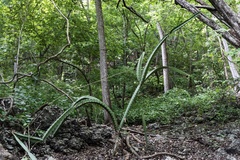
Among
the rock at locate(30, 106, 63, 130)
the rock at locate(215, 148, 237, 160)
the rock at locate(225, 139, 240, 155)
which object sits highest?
the rock at locate(30, 106, 63, 130)

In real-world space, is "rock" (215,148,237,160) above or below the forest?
below

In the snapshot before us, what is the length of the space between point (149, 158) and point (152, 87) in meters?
9.16

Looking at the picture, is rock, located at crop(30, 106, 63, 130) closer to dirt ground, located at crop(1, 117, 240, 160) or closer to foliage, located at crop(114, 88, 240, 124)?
dirt ground, located at crop(1, 117, 240, 160)

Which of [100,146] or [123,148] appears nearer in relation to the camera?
[123,148]

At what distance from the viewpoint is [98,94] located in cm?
638

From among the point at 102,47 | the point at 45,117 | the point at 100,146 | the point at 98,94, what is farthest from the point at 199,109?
the point at 45,117

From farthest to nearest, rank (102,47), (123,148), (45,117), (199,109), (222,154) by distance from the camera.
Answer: (199,109), (102,47), (45,117), (222,154), (123,148)

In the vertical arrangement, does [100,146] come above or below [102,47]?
below

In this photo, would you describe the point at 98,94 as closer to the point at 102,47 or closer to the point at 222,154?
the point at 102,47

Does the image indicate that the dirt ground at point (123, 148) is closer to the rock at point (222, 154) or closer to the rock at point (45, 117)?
the rock at point (222, 154)

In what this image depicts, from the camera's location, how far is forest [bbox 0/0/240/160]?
91.7 inches

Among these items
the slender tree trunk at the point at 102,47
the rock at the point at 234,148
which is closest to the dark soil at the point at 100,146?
the rock at the point at 234,148

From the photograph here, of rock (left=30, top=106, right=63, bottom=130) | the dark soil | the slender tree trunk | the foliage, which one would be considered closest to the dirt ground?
the dark soil

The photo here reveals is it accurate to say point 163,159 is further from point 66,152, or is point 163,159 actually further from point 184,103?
point 184,103
